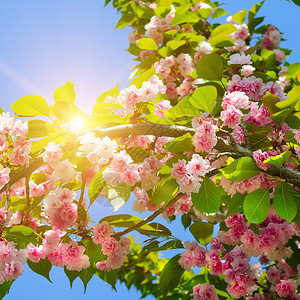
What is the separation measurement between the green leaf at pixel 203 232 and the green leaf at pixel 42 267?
1131 mm

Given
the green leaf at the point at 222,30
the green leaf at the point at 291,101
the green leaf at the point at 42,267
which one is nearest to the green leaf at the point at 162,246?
the green leaf at the point at 42,267

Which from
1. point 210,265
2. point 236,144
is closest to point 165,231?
point 210,265

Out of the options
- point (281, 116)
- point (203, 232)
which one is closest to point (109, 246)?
point (203, 232)

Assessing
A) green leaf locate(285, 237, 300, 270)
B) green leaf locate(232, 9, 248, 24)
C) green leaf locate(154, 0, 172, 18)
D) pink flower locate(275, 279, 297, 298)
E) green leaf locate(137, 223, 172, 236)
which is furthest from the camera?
green leaf locate(232, 9, 248, 24)

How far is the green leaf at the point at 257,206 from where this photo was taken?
5.47 feet

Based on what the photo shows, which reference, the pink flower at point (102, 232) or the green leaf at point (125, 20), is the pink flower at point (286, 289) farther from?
the green leaf at point (125, 20)

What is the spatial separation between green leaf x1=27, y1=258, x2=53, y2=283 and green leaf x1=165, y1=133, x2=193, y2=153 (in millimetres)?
1077

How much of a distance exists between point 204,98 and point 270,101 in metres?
0.43

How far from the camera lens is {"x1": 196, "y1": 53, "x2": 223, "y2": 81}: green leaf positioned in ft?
6.87

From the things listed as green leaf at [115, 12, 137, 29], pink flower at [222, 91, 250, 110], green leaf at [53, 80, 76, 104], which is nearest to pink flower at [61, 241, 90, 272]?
green leaf at [53, 80, 76, 104]

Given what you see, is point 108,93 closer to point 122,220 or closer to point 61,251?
point 122,220

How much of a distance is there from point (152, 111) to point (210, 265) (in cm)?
130

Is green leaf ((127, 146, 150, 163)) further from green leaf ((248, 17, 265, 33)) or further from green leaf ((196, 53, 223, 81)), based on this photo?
green leaf ((248, 17, 265, 33))

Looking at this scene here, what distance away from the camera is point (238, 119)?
1831mm
